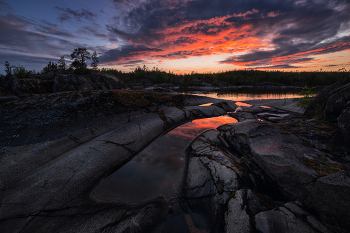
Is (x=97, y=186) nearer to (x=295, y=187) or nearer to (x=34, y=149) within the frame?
(x=34, y=149)

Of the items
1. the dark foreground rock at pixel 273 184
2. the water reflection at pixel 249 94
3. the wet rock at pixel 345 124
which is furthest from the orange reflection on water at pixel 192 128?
the water reflection at pixel 249 94

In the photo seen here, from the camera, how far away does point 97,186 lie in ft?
10.1

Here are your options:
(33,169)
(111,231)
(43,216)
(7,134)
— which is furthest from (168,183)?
(7,134)

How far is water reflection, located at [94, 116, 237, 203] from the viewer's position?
2.88 m

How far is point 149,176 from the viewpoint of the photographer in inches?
134

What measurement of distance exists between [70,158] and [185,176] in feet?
10.3

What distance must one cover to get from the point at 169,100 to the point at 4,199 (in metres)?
7.51

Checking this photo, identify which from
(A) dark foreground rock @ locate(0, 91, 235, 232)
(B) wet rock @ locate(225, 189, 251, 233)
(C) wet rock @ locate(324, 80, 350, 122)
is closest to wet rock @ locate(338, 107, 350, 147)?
(C) wet rock @ locate(324, 80, 350, 122)

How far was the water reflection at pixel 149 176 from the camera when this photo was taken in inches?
113

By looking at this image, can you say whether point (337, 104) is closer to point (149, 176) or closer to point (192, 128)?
point (192, 128)

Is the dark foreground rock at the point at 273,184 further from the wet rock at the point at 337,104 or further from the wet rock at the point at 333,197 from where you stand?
the wet rock at the point at 337,104

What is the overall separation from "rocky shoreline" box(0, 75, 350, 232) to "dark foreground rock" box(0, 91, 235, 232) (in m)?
0.02

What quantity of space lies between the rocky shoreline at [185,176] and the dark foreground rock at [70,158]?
0.02 metres

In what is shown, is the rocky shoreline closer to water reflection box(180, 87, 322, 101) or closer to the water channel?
the water channel
